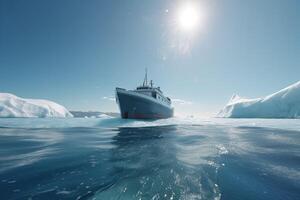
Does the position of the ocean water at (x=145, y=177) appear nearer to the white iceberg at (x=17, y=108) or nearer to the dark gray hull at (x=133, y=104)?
the dark gray hull at (x=133, y=104)

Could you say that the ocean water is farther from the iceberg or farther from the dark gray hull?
the iceberg

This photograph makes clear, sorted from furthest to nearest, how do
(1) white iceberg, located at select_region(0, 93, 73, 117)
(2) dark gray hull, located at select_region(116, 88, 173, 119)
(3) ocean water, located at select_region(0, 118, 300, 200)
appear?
(1) white iceberg, located at select_region(0, 93, 73, 117) < (2) dark gray hull, located at select_region(116, 88, 173, 119) < (3) ocean water, located at select_region(0, 118, 300, 200)

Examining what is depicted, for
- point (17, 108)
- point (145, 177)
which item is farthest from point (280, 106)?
point (17, 108)

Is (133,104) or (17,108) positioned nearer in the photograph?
(133,104)

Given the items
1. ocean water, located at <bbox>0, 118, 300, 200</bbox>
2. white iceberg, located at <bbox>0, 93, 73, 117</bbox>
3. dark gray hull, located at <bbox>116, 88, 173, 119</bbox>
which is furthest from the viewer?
white iceberg, located at <bbox>0, 93, 73, 117</bbox>

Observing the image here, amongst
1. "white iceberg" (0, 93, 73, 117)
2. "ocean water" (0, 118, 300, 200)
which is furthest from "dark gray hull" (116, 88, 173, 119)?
"white iceberg" (0, 93, 73, 117)

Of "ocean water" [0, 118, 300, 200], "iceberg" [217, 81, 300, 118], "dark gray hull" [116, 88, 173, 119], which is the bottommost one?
Result: "ocean water" [0, 118, 300, 200]

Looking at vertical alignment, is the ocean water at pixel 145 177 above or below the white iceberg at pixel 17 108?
below

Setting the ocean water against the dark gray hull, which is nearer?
the ocean water

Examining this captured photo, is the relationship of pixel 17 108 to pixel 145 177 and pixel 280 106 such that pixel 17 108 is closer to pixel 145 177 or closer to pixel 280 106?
pixel 145 177

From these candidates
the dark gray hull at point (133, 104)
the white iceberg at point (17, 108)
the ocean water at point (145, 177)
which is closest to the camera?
the ocean water at point (145, 177)

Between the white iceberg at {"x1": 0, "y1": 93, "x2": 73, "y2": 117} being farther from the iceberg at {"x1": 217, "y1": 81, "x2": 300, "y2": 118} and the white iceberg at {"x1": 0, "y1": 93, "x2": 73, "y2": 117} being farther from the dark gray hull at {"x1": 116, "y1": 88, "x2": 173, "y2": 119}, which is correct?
the iceberg at {"x1": 217, "y1": 81, "x2": 300, "y2": 118}

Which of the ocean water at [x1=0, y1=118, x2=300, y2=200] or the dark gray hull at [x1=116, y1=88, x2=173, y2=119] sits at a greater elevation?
the dark gray hull at [x1=116, y1=88, x2=173, y2=119]

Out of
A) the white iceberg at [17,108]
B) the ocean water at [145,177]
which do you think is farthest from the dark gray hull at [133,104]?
the white iceberg at [17,108]
